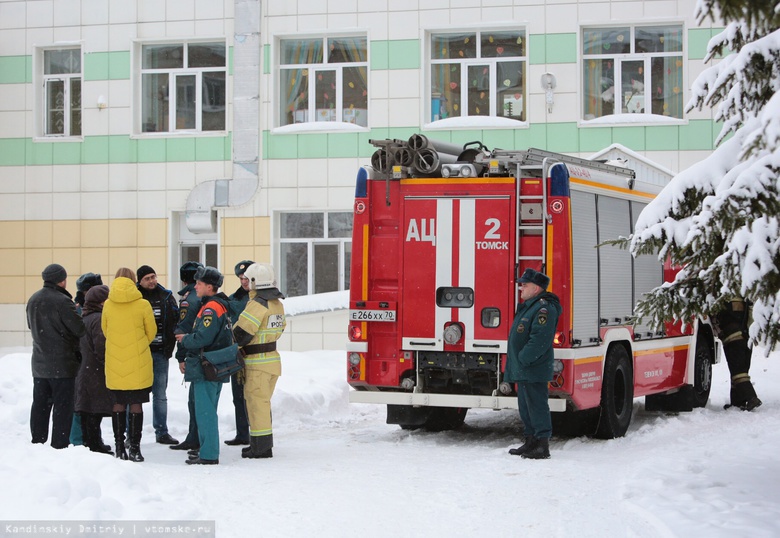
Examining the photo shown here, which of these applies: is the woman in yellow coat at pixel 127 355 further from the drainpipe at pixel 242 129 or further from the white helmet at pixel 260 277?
the drainpipe at pixel 242 129

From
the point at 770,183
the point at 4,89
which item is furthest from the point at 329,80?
the point at 770,183

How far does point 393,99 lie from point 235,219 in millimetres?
3922

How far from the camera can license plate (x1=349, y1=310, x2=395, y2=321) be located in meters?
11.3

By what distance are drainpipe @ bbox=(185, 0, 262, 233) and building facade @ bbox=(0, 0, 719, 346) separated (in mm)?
32

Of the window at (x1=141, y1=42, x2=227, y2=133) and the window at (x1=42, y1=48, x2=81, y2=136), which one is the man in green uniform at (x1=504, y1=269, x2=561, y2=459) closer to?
the window at (x1=141, y1=42, x2=227, y2=133)

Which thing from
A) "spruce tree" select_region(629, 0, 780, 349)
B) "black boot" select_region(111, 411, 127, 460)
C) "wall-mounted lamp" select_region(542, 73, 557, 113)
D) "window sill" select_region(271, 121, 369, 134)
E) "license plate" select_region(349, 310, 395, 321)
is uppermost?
"wall-mounted lamp" select_region(542, 73, 557, 113)

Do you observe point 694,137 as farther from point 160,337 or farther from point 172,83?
point 160,337

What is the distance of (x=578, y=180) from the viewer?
11148mm

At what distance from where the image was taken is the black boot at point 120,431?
393 inches

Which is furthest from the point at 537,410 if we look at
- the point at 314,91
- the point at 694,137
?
the point at 314,91

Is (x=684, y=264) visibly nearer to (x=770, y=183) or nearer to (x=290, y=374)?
(x=770, y=183)

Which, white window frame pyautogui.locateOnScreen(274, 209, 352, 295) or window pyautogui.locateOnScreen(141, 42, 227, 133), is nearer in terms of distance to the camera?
white window frame pyautogui.locateOnScreen(274, 209, 352, 295)

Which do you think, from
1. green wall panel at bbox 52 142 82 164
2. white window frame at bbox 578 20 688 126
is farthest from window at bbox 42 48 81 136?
white window frame at bbox 578 20 688 126

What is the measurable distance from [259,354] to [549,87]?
12123 mm
